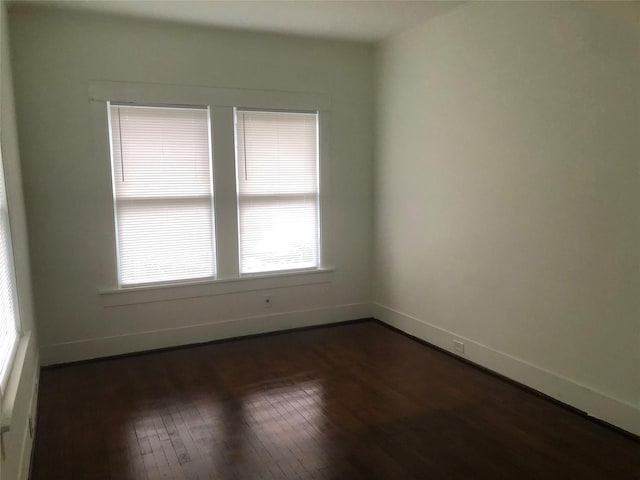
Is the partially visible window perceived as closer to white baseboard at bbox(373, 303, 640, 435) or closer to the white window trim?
the white window trim

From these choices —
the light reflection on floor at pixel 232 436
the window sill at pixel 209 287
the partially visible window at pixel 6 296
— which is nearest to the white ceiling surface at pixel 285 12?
the partially visible window at pixel 6 296

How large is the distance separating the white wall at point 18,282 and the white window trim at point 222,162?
0.65m

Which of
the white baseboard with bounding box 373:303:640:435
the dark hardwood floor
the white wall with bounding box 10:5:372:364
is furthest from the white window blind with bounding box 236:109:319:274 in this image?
the white baseboard with bounding box 373:303:640:435

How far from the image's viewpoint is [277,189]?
462cm

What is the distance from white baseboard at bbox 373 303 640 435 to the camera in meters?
2.79

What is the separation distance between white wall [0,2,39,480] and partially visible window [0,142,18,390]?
9 centimetres

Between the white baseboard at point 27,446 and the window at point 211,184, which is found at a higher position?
the window at point 211,184

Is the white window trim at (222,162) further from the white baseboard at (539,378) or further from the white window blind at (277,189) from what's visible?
the white baseboard at (539,378)

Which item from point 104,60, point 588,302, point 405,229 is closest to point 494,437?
point 588,302

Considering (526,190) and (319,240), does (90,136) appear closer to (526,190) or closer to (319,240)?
(319,240)

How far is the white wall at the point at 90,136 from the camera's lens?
372 cm

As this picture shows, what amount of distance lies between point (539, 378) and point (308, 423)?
1.61 meters

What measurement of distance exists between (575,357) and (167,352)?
3.18m

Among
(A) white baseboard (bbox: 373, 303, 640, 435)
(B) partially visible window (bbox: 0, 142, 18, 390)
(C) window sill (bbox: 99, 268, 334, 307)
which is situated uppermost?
(B) partially visible window (bbox: 0, 142, 18, 390)
